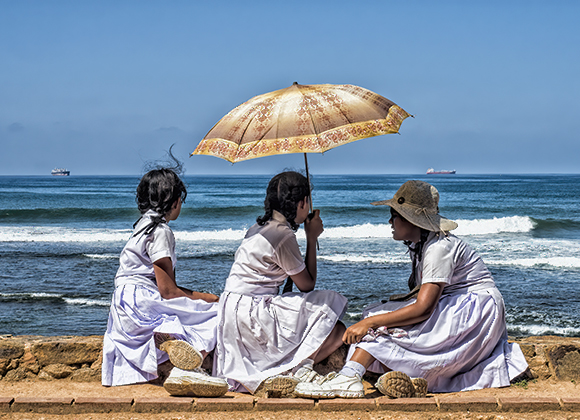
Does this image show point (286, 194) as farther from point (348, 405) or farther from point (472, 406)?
point (472, 406)

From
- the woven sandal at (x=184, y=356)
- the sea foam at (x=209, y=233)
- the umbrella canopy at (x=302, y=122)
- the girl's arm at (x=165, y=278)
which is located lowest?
the sea foam at (x=209, y=233)

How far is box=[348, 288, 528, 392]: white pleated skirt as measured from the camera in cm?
336

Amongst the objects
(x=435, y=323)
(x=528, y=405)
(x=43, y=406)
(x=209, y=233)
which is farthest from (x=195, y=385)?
(x=209, y=233)

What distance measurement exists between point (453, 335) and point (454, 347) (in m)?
0.10

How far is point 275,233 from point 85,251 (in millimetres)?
12186

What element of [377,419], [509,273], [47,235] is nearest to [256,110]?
[377,419]

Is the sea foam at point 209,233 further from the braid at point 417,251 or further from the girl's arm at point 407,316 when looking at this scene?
the girl's arm at point 407,316

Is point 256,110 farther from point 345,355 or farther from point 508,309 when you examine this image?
point 508,309

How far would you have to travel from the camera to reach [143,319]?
356cm

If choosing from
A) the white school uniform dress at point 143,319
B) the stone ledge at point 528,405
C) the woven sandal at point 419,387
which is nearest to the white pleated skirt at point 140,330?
the white school uniform dress at point 143,319

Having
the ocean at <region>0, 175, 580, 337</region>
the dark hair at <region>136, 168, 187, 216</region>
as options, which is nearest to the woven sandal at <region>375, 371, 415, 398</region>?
the dark hair at <region>136, 168, 187, 216</region>

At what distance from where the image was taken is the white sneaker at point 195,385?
3123 millimetres

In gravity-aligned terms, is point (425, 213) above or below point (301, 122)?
below

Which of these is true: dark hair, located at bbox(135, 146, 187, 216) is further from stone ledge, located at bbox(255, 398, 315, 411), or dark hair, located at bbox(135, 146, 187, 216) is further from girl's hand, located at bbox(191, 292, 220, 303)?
stone ledge, located at bbox(255, 398, 315, 411)
